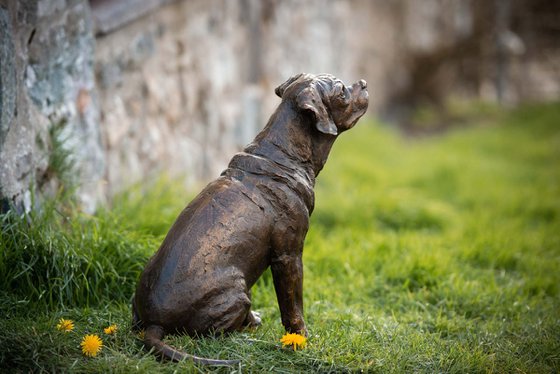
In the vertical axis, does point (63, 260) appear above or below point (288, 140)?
below

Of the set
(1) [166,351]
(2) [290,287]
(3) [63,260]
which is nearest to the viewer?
(1) [166,351]

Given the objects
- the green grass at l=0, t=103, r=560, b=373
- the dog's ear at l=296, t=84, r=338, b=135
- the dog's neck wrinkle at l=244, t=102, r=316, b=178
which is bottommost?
the green grass at l=0, t=103, r=560, b=373

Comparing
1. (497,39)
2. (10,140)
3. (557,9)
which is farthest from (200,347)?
(557,9)

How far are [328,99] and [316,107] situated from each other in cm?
9

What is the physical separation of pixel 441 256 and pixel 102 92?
8.55 feet

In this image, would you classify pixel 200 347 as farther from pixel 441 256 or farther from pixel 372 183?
pixel 372 183

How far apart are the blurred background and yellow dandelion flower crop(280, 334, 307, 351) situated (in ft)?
5.04

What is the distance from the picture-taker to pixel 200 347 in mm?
2674

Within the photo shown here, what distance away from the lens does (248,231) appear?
272 centimetres

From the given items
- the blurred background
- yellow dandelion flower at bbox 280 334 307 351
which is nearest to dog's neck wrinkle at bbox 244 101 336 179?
yellow dandelion flower at bbox 280 334 307 351

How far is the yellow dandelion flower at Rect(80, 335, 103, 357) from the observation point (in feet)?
8.52

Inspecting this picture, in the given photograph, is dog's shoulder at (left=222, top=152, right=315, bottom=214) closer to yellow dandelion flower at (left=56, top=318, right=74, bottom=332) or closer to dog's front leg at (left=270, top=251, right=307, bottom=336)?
dog's front leg at (left=270, top=251, right=307, bottom=336)

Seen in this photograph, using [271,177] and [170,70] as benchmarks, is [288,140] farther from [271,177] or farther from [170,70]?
[170,70]

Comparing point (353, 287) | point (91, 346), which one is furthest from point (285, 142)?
point (353, 287)
